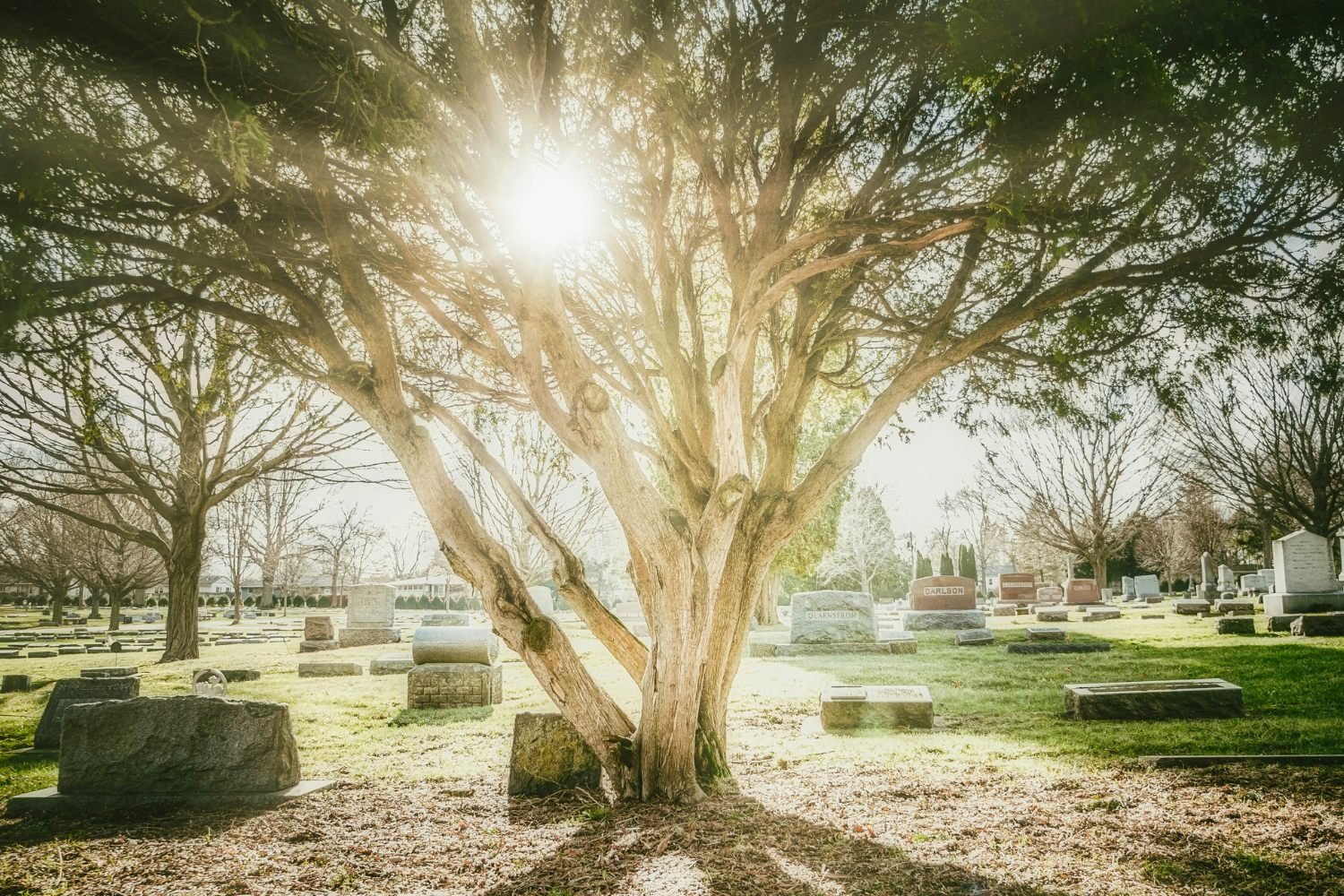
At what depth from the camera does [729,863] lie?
4090mm

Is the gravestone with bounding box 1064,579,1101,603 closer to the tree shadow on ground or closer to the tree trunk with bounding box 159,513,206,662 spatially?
the tree shadow on ground

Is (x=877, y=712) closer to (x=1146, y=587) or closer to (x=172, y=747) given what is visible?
(x=172, y=747)

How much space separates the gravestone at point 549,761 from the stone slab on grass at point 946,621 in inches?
748

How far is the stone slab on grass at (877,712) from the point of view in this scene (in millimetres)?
8461

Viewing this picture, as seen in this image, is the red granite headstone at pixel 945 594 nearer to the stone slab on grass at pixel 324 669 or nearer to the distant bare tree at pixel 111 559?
the stone slab on grass at pixel 324 669

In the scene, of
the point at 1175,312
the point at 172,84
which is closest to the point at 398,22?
the point at 172,84

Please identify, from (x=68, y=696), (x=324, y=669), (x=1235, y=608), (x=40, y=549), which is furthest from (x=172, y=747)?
(x=40, y=549)

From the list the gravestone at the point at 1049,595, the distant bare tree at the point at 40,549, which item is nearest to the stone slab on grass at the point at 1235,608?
the gravestone at the point at 1049,595

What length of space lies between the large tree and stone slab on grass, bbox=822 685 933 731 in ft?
9.77

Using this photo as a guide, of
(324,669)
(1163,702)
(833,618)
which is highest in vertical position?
(1163,702)

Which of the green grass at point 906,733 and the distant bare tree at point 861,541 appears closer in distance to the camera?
the green grass at point 906,733

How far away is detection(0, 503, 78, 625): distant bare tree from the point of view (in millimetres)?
34594

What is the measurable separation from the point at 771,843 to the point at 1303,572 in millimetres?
20508

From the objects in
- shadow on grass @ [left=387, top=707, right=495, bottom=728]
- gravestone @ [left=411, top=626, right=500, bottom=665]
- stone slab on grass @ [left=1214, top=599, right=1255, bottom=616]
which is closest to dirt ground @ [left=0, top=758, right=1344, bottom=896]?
shadow on grass @ [left=387, top=707, right=495, bottom=728]
